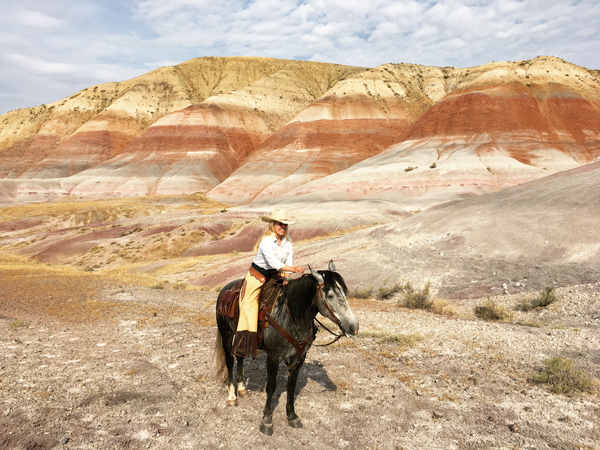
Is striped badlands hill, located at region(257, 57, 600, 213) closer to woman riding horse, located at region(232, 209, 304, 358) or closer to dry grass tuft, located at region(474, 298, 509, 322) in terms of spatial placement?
dry grass tuft, located at region(474, 298, 509, 322)

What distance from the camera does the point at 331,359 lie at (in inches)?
324

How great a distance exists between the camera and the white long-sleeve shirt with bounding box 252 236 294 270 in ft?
17.5

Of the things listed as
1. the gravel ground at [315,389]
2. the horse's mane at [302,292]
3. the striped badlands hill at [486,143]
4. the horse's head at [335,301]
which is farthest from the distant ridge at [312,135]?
the horse's head at [335,301]

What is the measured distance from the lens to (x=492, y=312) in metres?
12.5

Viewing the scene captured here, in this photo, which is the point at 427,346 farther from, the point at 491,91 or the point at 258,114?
the point at 258,114

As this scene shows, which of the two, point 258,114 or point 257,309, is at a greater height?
point 258,114

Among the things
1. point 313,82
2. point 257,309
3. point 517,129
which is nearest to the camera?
point 257,309

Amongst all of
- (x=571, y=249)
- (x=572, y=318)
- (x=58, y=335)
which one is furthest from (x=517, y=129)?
(x=58, y=335)

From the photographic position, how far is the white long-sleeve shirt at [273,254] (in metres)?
5.34

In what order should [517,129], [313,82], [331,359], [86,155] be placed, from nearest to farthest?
1. [331,359]
2. [517,129]
3. [86,155]
4. [313,82]

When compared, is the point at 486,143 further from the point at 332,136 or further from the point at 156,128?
the point at 156,128

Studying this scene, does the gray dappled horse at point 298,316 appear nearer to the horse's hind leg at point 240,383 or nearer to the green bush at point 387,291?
the horse's hind leg at point 240,383

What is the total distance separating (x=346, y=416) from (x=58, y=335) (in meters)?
7.93

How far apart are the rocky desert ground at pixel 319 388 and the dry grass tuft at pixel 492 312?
1004 mm
